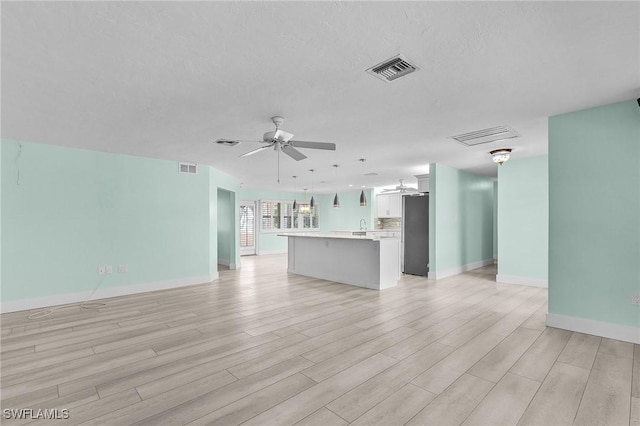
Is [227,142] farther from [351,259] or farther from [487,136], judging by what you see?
[487,136]

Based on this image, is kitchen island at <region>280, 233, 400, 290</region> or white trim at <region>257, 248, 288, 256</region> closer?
kitchen island at <region>280, 233, 400, 290</region>

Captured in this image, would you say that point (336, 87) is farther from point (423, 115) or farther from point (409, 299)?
point (409, 299)

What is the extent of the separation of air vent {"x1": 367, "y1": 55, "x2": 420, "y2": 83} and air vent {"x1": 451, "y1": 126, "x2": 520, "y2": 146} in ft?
7.12

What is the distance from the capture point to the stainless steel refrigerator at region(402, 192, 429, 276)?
7043 mm

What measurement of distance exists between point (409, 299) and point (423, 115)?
2.86 meters

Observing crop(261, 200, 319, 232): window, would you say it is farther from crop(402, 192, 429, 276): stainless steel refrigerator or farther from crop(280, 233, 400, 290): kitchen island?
crop(402, 192, 429, 276): stainless steel refrigerator

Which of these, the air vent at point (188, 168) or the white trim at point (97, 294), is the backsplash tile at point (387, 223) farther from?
the air vent at point (188, 168)

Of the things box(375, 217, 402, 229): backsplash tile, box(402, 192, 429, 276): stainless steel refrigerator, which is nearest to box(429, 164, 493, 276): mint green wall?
box(402, 192, 429, 276): stainless steel refrigerator

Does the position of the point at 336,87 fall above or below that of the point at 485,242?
above

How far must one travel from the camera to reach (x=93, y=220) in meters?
5.02

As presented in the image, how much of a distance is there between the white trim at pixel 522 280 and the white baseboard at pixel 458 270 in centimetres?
96

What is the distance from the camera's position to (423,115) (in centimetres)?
348

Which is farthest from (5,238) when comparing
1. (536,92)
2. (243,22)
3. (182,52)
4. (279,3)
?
(536,92)

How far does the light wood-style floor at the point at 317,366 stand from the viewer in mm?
1971
